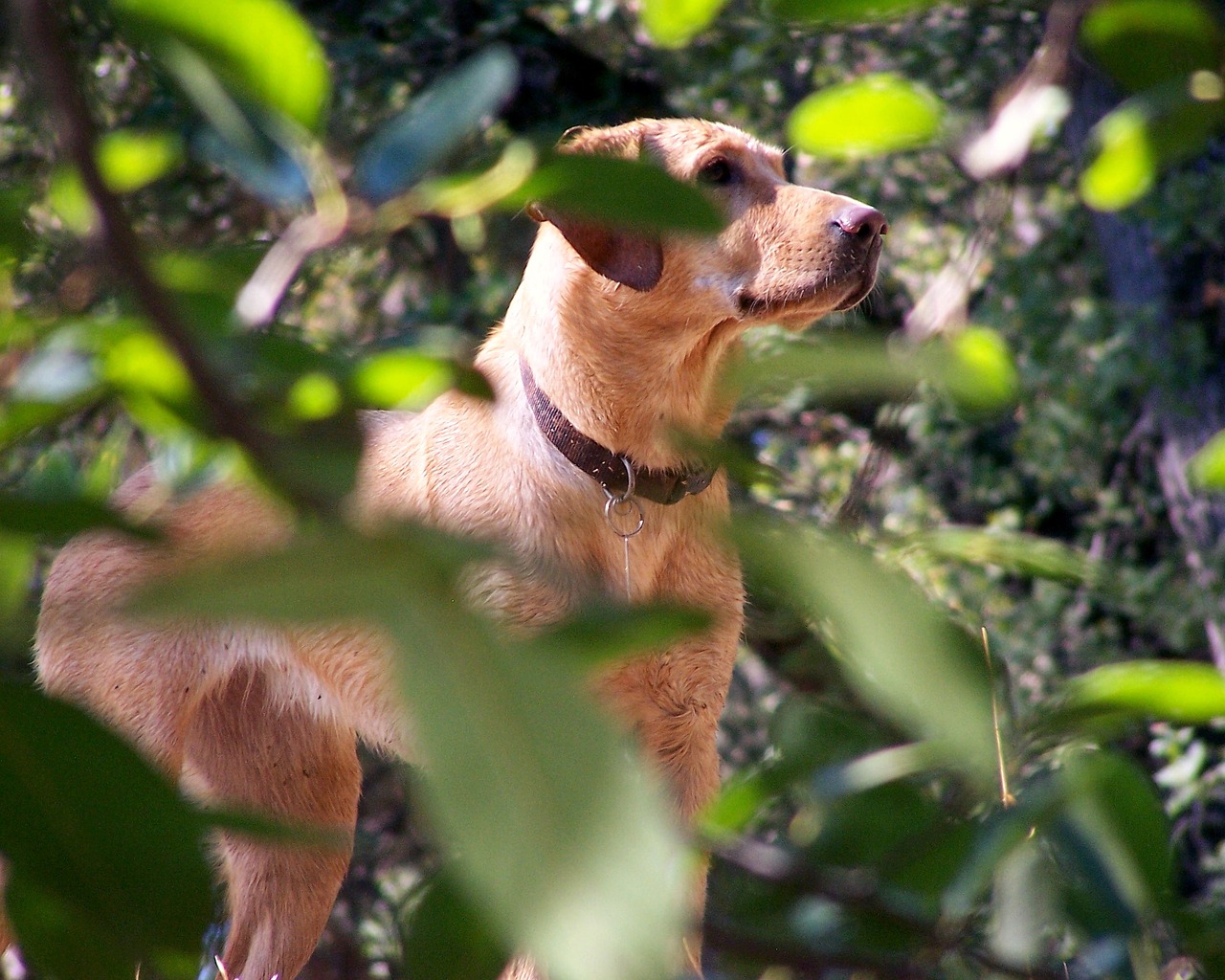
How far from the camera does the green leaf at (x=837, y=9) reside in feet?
1.65

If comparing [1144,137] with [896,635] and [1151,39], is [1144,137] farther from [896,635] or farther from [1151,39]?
[896,635]

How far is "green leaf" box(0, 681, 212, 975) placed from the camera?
0.39m

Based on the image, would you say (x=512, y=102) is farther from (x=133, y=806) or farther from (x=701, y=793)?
(x=133, y=806)

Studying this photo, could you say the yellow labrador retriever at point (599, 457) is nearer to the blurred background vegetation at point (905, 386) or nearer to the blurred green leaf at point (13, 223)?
the blurred background vegetation at point (905, 386)

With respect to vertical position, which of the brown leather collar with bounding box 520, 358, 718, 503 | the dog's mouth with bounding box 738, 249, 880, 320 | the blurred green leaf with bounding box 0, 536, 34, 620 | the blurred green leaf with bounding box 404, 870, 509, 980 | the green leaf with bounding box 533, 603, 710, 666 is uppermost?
the green leaf with bounding box 533, 603, 710, 666

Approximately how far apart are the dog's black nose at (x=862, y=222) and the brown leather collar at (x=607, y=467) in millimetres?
571

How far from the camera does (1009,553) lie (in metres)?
0.52

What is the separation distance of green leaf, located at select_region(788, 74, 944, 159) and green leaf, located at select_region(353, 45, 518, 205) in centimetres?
15

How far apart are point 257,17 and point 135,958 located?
31 centimetres

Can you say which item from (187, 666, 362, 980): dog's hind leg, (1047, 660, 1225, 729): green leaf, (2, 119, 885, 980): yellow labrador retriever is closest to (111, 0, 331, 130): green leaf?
(1047, 660, 1225, 729): green leaf

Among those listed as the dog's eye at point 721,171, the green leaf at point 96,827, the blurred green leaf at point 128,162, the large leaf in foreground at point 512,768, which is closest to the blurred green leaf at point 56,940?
the green leaf at point 96,827

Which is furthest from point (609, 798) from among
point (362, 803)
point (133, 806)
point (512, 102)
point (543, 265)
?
point (362, 803)

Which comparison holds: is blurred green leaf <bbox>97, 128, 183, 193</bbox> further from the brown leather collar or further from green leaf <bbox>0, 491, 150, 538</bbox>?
the brown leather collar

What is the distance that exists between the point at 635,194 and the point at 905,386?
15 cm
